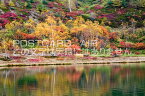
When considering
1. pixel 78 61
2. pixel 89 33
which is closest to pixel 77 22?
pixel 89 33

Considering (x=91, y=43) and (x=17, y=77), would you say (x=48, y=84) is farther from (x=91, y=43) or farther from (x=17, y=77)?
(x=91, y=43)

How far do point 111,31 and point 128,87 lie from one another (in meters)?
70.4

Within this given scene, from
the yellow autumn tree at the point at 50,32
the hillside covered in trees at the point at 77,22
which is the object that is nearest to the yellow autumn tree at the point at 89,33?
the hillside covered in trees at the point at 77,22

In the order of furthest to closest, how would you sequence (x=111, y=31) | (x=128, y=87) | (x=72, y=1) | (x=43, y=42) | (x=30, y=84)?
(x=72, y=1)
(x=111, y=31)
(x=43, y=42)
(x=30, y=84)
(x=128, y=87)

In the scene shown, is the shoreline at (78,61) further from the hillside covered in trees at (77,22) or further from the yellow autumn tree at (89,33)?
the yellow autumn tree at (89,33)

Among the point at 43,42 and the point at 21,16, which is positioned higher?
the point at 21,16

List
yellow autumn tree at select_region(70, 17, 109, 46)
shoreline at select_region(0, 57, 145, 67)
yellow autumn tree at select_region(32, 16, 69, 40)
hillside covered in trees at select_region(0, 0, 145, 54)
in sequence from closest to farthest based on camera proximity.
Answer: shoreline at select_region(0, 57, 145, 67)
yellow autumn tree at select_region(32, 16, 69, 40)
hillside covered in trees at select_region(0, 0, 145, 54)
yellow autumn tree at select_region(70, 17, 109, 46)

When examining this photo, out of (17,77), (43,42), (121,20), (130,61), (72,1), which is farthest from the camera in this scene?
(72,1)

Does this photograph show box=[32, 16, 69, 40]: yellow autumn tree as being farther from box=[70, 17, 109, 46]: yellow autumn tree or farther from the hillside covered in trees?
box=[70, 17, 109, 46]: yellow autumn tree

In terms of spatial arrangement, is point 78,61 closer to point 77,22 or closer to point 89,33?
point 89,33

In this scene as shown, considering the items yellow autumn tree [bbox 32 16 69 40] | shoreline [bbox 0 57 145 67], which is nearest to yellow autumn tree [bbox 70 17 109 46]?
yellow autumn tree [bbox 32 16 69 40]

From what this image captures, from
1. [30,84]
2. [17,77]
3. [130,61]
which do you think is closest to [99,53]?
[130,61]

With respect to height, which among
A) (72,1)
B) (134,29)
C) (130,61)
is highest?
(72,1)

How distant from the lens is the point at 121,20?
11888cm
